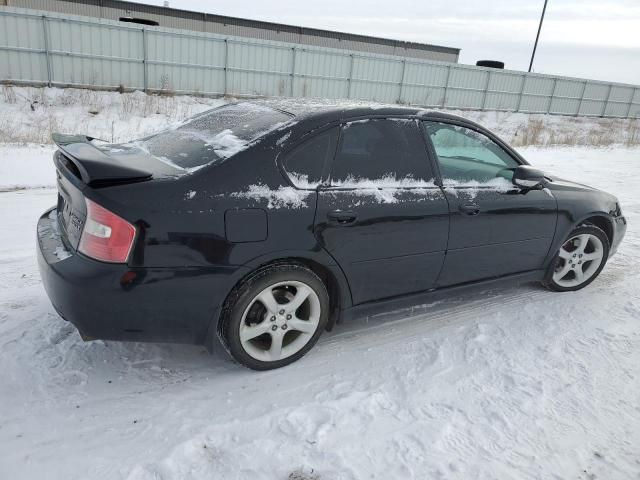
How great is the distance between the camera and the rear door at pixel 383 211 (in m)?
3.01

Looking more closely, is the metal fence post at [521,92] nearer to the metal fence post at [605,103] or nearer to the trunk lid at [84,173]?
the metal fence post at [605,103]

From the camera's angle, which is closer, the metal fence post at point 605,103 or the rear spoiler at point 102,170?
the rear spoiler at point 102,170

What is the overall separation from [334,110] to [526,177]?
5.21ft

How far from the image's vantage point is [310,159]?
9.77ft

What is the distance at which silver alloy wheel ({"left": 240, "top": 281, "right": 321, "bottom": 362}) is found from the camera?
291 cm

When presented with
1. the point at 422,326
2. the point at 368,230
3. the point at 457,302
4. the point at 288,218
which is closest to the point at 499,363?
the point at 422,326

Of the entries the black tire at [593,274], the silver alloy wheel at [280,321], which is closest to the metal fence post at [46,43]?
the silver alloy wheel at [280,321]

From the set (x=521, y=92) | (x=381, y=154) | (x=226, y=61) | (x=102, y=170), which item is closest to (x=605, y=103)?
(x=521, y=92)

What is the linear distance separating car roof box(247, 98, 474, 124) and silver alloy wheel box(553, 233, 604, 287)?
164 cm

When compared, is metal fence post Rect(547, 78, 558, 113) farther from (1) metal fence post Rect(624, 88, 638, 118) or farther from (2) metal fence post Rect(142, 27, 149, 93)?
(2) metal fence post Rect(142, 27, 149, 93)

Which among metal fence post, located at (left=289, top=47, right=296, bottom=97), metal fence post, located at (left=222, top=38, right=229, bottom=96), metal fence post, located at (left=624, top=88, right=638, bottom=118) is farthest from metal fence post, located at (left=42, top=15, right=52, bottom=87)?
metal fence post, located at (left=624, top=88, right=638, bottom=118)

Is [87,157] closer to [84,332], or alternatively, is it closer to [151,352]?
[84,332]

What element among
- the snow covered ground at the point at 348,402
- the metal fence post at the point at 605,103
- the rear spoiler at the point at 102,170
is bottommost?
the snow covered ground at the point at 348,402

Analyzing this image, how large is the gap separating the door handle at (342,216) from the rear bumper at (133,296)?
66cm
